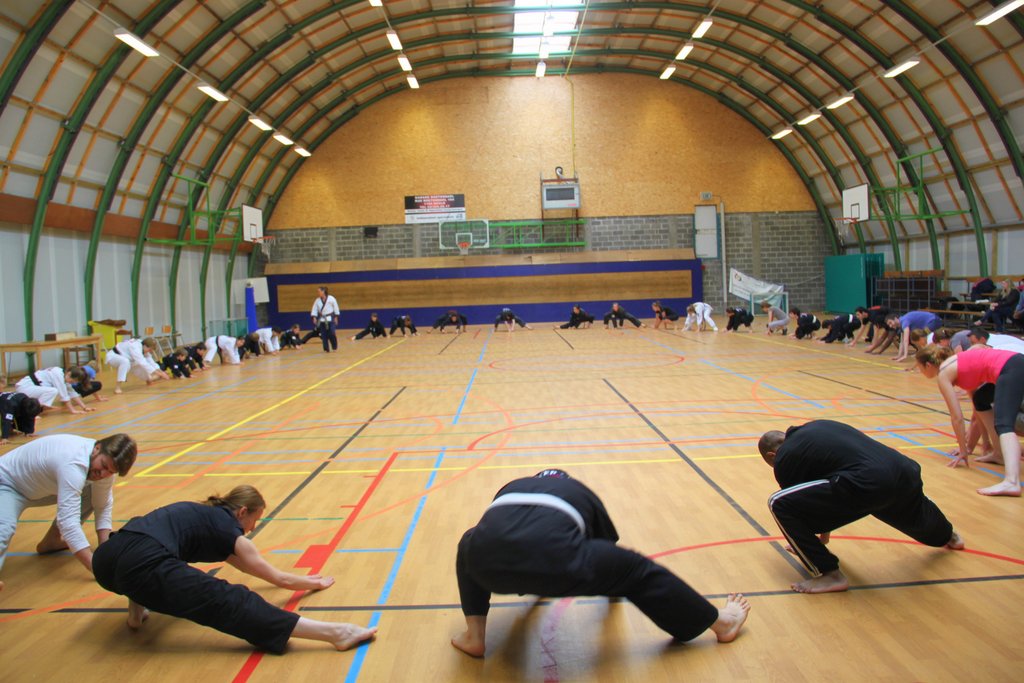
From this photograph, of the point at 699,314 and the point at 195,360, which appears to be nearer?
the point at 195,360

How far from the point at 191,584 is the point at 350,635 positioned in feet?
3.03

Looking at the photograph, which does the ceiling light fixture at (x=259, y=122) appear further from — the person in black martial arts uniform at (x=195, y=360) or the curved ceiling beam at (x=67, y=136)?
the person in black martial arts uniform at (x=195, y=360)

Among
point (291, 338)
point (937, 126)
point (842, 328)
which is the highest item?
point (937, 126)

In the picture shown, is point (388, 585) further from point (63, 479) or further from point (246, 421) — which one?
point (246, 421)

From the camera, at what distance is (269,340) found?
2333 centimetres

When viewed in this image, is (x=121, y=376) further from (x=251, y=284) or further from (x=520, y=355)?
(x=251, y=284)

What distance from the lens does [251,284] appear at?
3244cm

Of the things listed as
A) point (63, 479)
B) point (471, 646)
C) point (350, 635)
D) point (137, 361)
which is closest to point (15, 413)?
point (137, 361)

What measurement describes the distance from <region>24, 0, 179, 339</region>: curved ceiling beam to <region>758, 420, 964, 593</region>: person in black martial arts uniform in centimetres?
1987

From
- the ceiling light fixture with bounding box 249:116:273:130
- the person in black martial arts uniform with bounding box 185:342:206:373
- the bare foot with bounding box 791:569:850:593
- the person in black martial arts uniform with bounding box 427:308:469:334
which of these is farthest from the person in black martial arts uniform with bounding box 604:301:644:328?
the bare foot with bounding box 791:569:850:593

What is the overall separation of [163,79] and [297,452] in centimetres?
1777

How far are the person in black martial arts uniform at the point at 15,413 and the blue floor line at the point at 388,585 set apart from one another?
677 cm

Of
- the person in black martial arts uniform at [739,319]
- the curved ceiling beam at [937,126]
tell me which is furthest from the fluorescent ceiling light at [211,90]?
the curved ceiling beam at [937,126]

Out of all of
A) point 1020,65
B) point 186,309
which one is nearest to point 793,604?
point 1020,65
